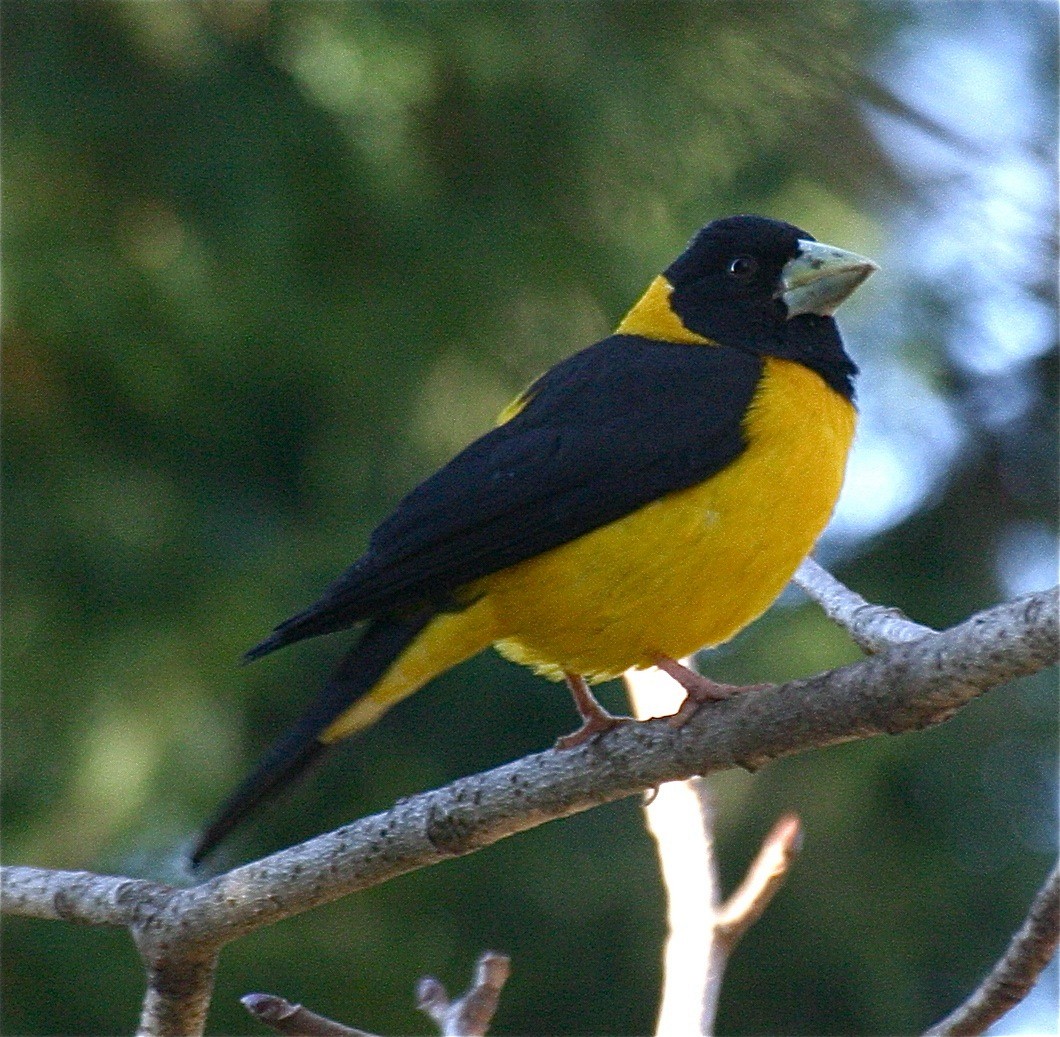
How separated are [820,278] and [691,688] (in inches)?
51.2

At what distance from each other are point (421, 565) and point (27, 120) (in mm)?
5188

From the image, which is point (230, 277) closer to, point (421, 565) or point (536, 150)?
point (536, 150)

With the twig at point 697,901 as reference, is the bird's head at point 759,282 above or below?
above

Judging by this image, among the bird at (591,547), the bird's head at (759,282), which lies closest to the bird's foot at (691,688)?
the bird at (591,547)

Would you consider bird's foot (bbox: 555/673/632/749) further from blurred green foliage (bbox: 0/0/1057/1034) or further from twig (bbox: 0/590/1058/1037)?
blurred green foliage (bbox: 0/0/1057/1034)

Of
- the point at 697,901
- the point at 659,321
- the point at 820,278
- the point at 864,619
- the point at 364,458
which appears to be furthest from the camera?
the point at 364,458

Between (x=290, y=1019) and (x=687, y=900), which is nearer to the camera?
(x=290, y=1019)

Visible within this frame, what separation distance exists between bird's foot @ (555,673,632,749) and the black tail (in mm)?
442

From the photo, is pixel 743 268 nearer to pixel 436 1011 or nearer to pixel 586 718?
pixel 586 718

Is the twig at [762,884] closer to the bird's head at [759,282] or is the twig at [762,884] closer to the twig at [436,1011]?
the twig at [436,1011]

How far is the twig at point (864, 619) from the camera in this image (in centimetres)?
374

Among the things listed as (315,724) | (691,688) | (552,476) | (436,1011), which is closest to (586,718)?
(691,688)

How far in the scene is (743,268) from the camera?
514cm

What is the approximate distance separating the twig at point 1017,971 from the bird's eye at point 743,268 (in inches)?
87.7
